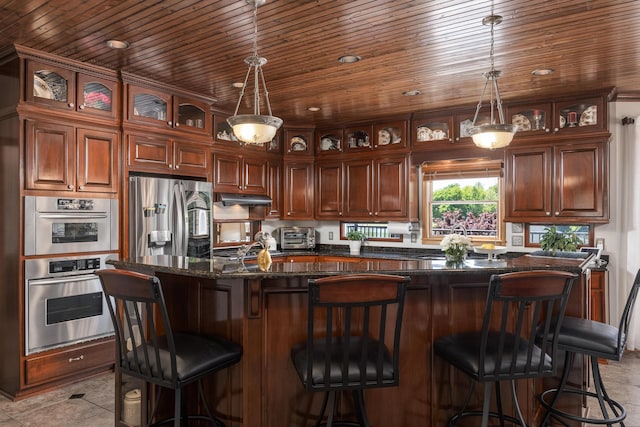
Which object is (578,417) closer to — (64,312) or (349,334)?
(349,334)

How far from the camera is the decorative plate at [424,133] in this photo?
217 inches

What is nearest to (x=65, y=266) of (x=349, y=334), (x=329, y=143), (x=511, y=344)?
(x=349, y=334)

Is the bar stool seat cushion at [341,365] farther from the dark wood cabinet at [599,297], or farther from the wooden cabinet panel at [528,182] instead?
the wooden cabinet panel at [528,182]

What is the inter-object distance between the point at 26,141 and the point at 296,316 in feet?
Answer: 8.58

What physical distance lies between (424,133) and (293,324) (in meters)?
3.73

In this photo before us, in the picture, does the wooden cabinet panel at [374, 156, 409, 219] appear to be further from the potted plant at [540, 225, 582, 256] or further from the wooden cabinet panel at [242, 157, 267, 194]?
the potted plant at [540, 225, 582, 256]

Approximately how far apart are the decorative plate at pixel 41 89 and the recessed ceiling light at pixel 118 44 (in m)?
0.68

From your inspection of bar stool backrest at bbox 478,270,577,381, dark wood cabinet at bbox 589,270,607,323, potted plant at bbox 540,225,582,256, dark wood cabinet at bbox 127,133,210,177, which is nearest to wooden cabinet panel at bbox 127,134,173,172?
dark wood cabinet at bbox 127,133,210,177

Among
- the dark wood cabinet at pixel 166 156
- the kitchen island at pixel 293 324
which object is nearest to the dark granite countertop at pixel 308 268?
the kitchen island at pixel 293 324

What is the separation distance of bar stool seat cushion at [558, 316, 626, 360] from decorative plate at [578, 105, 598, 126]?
261 centimetres

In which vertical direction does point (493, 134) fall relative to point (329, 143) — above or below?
below

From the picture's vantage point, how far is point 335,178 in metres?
6.14

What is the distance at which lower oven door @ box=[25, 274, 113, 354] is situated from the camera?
11.5ft

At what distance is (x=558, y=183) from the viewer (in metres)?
4.72
